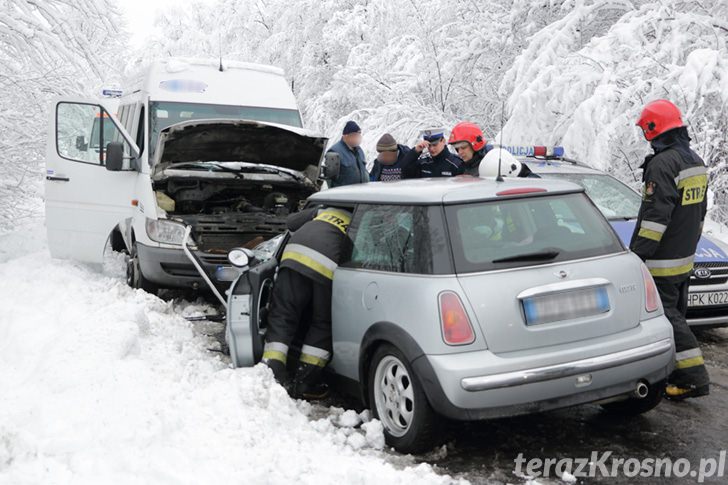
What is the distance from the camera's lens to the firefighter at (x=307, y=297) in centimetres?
506

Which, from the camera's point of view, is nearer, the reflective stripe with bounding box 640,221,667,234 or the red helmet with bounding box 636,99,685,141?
the reflective stripe with bounding box 640,221,667,234

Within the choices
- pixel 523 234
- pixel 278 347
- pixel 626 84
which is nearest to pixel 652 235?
pixel 523 234

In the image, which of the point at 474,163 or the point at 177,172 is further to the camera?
the point at 177,172

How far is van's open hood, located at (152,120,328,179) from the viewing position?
311 inches

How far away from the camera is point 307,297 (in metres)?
5.23

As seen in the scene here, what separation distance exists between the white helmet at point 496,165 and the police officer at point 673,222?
116 cm

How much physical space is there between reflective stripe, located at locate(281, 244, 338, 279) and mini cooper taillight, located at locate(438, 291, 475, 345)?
1183 millimetres

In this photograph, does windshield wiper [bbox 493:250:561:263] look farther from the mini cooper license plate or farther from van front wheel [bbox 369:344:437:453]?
van front wheel [bbox 369:344:437:453]

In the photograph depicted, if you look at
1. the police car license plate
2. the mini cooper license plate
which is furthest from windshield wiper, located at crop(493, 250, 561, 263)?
the police car license plate

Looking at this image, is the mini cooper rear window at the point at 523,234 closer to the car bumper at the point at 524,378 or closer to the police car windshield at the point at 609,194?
the car bumper at the point at 524,378

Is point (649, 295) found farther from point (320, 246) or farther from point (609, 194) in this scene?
point (609, 194)

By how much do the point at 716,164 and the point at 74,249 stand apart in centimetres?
838

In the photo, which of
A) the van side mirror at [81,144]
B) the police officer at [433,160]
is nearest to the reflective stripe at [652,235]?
the police officer at [433,160]

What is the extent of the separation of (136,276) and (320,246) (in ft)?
13.1
